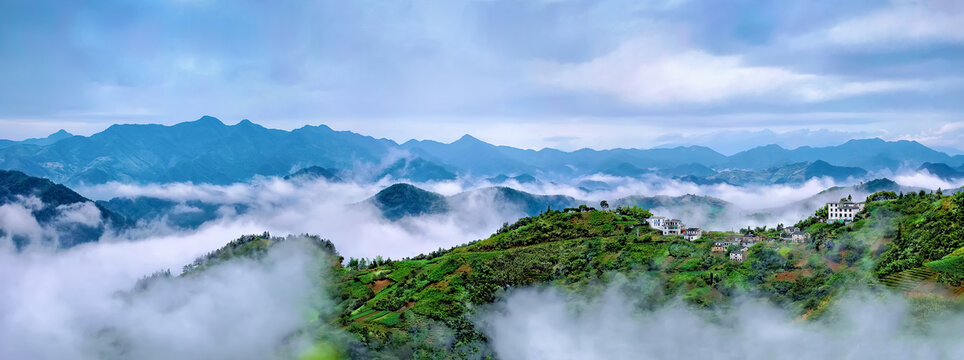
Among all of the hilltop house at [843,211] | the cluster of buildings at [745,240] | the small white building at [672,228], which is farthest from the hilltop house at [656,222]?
the hilltop house at [843,211]

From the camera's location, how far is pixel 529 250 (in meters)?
110

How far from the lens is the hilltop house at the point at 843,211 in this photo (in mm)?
100375

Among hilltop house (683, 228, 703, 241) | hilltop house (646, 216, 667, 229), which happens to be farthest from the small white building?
hilltop house (683, 228, 703, 241)

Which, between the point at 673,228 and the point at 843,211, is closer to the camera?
the point at 843,211

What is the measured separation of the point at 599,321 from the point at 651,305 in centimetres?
709

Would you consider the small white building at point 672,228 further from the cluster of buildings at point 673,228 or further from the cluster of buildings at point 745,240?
the cluster of buildings at point 745,240

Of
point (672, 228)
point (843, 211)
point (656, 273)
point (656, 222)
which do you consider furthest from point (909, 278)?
point (656, 222)

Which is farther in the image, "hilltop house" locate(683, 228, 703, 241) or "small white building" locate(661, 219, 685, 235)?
"small white building" locate(661, 219, 685, 235)

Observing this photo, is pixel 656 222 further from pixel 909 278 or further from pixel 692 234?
pixel 909 278

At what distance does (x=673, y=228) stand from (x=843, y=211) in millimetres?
27401

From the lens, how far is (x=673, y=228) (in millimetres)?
117938

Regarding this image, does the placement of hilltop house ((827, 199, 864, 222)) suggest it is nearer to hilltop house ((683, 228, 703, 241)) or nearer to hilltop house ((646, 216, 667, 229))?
hilltop house ((683, 228, 703, 241))

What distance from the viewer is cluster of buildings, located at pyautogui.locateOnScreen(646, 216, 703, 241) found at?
111250mm

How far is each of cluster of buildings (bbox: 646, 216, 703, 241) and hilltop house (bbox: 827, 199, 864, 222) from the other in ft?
65.9
